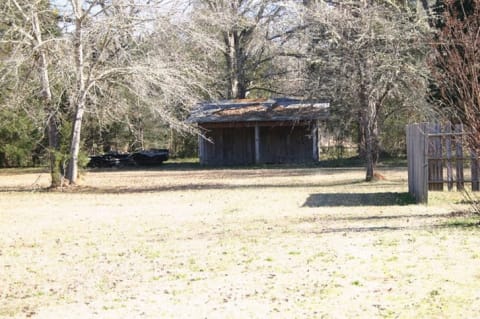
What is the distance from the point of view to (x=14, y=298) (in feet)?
24.5

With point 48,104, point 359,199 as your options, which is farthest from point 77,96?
point 359,199

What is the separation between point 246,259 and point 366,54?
14.1m

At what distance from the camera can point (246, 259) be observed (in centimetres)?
923

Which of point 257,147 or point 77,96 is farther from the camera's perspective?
point 257,147

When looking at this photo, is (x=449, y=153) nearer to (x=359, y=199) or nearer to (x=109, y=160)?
(x=359, y=199)

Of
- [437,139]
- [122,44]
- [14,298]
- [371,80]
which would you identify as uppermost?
[122,44]

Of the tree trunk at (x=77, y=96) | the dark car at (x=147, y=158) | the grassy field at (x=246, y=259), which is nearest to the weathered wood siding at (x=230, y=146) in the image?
the dark car at (x=147, y=158)

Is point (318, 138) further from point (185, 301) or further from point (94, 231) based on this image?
point (185, 301)

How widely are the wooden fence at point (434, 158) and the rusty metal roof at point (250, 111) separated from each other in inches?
770

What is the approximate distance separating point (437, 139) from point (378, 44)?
646 cm

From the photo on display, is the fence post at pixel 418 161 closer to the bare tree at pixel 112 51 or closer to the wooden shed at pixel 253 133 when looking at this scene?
the bare tree at pixel 112 51

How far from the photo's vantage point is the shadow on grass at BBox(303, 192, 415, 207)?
16.4m

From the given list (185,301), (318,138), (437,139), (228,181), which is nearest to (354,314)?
(185,301)

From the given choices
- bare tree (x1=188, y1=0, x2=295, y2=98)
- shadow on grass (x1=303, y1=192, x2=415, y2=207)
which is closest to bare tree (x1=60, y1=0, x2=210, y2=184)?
shadow on grass (x1=303, y1=192, x2=415, y2=207)
